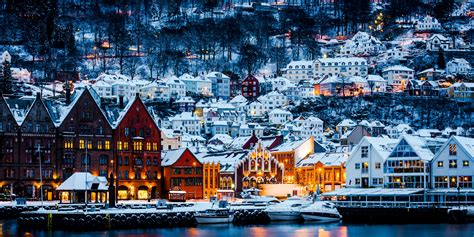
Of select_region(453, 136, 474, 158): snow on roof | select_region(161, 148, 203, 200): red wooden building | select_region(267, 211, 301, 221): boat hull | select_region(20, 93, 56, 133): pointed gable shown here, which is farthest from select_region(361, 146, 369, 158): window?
select_region(20, 93, 56, 133): pointed gable

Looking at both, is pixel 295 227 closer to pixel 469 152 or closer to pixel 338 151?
pixel 469 152

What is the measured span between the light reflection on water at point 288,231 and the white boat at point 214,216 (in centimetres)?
122

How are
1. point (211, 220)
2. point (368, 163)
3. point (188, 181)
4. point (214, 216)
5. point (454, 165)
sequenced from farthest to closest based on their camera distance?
point (188, 181)
point (368, 163)
point (454, 165)
point (214, 216)
point (211, 220)

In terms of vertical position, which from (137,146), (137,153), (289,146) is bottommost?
(137,153)

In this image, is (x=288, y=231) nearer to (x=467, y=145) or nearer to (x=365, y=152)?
(x=467, y=145)

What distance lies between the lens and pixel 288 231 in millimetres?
76125

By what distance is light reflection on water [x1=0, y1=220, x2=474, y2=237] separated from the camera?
235ft

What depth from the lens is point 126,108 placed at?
370 feet

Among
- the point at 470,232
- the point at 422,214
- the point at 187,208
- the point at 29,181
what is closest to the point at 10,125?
the point at 29,181

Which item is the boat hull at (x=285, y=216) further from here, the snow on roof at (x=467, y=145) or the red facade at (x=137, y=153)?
the red facade at (x=137, y=153)

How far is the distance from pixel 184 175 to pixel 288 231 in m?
38.8

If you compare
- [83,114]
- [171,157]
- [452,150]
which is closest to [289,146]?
[171,157]

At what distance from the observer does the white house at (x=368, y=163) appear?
322 feet

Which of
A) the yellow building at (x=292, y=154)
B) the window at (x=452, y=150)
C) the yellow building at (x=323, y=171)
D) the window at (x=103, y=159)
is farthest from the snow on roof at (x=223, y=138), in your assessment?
the window at (x=452, y=150)
